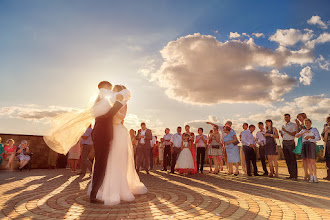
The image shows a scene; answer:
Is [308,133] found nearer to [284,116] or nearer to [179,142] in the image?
[284,116]

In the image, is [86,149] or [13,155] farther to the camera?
[13,155]

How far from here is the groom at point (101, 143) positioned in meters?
4.51

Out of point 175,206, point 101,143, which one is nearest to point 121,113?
point 101,143

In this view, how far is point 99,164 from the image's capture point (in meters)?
4.56

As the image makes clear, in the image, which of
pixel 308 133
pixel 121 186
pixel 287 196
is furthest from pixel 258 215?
pixel 308 133

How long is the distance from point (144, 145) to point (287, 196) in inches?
271

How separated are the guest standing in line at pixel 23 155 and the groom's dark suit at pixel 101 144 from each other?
1039 centimetres

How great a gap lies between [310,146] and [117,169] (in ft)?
22.9

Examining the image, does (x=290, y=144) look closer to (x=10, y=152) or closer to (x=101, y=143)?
(x=101, y=143)

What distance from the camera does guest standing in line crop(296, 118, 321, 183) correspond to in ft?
26.7

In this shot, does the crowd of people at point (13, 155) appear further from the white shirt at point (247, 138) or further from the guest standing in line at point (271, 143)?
the guest standing in line at point (271, 143)

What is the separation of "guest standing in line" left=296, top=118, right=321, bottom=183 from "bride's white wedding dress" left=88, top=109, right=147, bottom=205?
6.59m

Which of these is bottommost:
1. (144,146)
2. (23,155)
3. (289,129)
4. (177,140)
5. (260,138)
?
(23,155)

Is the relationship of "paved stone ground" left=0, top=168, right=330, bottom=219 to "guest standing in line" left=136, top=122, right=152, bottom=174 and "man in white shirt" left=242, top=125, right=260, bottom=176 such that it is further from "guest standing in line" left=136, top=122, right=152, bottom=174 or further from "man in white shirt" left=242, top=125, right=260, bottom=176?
"guest standing in line" left=136, top=122, right=152, bottom=174
